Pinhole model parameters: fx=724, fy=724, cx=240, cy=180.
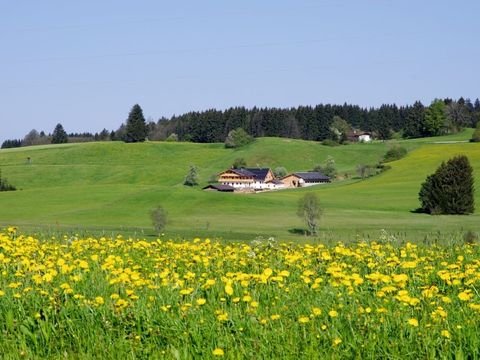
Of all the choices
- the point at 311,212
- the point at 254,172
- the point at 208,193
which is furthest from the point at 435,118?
the point at 311,212

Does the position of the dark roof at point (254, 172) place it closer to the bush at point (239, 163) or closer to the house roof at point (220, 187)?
the bush at point (239, 163)

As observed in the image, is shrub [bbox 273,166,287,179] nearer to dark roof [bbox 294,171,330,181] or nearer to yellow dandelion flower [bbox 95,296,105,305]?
dark roof [bbox 294,171,330,181]

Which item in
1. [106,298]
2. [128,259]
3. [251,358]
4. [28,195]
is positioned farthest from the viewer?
[28,195]

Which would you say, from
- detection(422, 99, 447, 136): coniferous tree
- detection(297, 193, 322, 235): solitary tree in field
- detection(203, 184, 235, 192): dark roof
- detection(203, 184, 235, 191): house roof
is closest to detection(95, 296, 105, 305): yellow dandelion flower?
detection(297, 193, 322, 235): solitary tree in field

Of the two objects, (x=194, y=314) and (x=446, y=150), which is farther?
(x=446, y=150)

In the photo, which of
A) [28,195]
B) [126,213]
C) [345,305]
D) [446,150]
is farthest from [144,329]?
[446,150]

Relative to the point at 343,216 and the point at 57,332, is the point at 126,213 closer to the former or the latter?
the point at 343,216

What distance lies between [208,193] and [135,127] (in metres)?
109

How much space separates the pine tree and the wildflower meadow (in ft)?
611

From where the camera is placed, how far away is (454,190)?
7656 cm

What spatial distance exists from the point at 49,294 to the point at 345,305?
326 cm

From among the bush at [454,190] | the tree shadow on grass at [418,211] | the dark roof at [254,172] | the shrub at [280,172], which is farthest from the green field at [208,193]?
the shrub at [280,172]

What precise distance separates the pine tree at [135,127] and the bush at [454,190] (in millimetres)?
126587

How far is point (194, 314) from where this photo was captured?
23.6 ft
